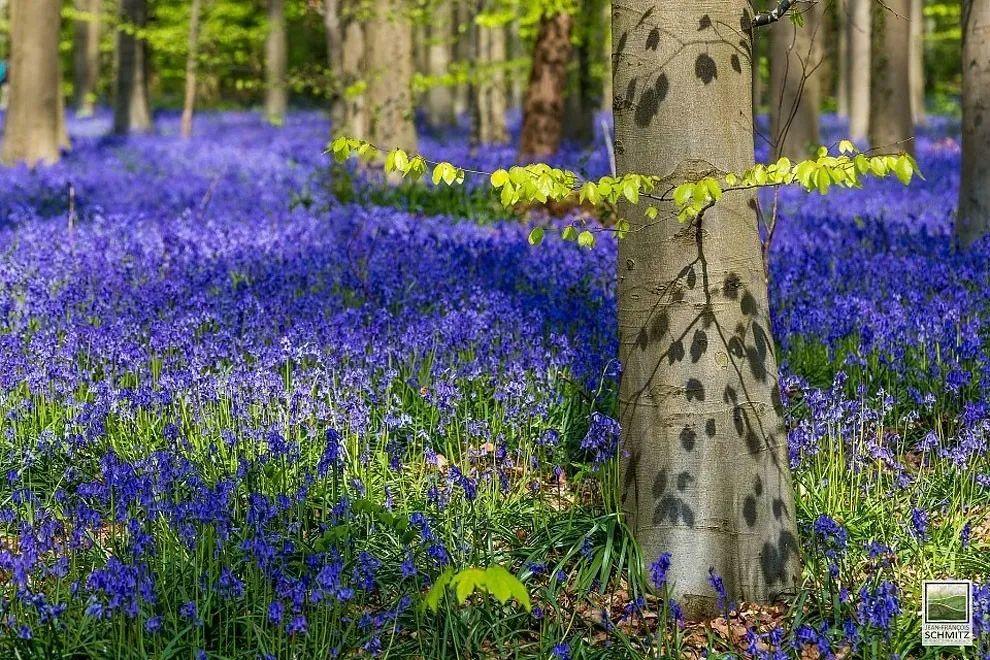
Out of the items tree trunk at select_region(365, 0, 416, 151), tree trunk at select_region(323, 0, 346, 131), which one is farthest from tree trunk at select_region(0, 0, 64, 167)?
tree trunk at select_region(365, 0, 416, 151)

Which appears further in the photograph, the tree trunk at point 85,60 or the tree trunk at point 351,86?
the tree trunk at point 85,60

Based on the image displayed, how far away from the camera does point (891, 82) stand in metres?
14.3

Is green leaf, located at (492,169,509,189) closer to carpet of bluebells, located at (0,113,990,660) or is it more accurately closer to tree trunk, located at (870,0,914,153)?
carpet of bluebells, located at (0,113,990,660)

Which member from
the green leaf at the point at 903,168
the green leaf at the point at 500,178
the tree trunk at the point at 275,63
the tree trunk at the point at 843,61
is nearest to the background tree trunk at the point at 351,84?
the green leaf at the point at 500,178

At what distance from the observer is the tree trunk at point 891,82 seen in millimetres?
14195

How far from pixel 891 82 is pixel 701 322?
11.9 m

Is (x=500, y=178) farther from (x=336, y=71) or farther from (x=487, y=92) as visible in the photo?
(x=487, y=92)

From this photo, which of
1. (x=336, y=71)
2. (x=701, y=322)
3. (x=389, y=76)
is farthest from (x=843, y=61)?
(x=701, y=322)

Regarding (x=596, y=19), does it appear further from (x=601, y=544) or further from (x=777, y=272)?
(x=601, y=544)

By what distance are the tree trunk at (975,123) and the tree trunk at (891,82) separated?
5.82 m

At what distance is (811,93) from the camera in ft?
49.6

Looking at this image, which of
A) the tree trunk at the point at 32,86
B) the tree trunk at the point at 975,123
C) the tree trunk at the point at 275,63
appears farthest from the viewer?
the tree trunk at the point at 275,63

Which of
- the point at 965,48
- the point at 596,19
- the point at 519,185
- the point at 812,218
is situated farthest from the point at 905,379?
the point at 596,19

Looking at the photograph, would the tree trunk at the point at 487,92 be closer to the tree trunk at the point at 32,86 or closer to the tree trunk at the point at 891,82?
the tree trunk at the point at 891,82
